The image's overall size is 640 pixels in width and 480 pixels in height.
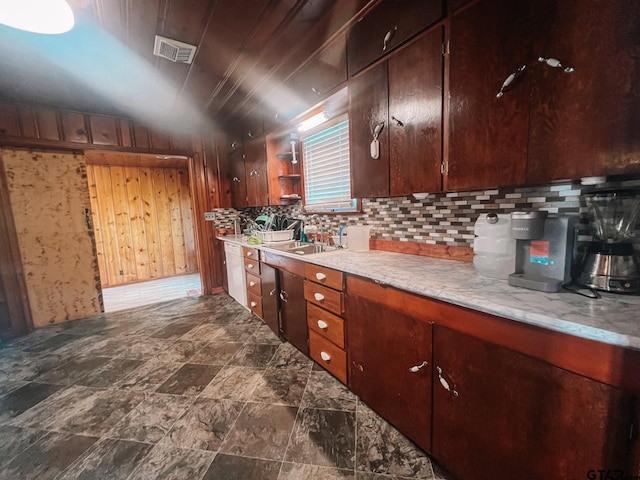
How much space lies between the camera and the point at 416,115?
1301 millimetres

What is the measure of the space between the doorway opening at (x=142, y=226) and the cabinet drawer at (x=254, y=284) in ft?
5.24

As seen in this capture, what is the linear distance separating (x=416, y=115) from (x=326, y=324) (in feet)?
4.59

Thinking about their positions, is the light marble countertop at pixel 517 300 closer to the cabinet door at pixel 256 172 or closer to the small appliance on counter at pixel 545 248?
the small appliance on counter at pixel 545 248

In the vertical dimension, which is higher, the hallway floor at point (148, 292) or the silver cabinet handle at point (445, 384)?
the silver cabinet handle at point (445, 384)

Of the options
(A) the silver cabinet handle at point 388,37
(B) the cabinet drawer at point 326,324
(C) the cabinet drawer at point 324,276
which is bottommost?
(B) the cabinet drawer at point 326,324

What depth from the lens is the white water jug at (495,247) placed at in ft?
3.61

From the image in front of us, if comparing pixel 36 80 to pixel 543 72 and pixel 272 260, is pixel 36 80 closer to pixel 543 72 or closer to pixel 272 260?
pixel 272 260

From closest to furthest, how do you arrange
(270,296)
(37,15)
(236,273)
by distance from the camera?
(37,15) < (270,296) < (236,273)

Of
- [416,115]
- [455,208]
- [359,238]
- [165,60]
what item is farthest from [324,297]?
[165,60]

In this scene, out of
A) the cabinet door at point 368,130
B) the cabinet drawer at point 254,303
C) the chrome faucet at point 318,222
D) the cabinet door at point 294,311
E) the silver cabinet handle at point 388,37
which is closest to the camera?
the silver cabinet handle at point 388,37

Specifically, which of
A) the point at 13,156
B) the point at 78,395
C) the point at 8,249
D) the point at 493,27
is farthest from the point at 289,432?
the point at 13,156

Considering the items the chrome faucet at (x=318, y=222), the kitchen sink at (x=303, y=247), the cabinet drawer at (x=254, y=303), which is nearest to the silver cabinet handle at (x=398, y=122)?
the kitchen sink at (x=303, y=247)

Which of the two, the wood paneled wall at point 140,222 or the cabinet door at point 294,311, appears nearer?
the cabinet door at point 294,311

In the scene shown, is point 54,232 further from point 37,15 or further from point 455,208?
point 455,208
